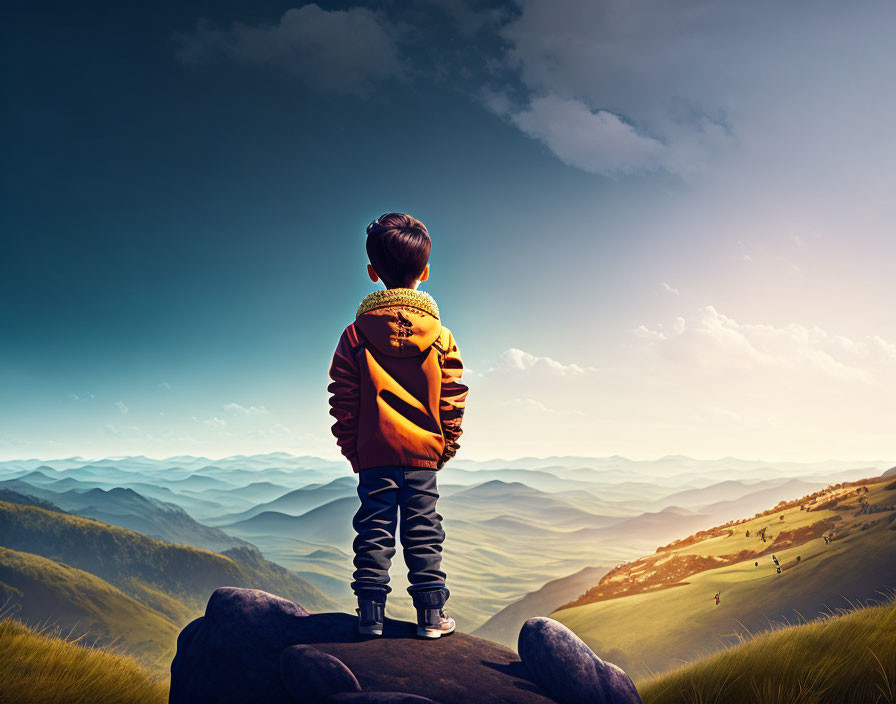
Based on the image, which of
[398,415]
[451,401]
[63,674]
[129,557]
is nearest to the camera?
[398,415]

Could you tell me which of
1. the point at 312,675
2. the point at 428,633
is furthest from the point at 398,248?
the point at 312,675

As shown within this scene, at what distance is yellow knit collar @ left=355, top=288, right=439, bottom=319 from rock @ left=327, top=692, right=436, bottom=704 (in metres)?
2.52

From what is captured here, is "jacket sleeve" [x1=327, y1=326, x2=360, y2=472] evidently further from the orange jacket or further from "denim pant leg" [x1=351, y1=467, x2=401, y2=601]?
"denim pant leg" [x1=351, y1=467, x2=401, y2=601]

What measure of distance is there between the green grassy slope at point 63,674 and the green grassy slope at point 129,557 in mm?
37608

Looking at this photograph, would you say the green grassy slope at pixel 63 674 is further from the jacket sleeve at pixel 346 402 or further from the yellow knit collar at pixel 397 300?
the yellow knit collar at pixel 397 300

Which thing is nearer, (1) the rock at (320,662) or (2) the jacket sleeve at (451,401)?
(1) the rock at (320,662)

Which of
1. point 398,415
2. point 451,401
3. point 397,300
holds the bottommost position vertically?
point 398,415

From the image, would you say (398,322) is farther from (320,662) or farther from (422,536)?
(320,662)

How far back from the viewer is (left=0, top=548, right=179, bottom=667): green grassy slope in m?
25.2

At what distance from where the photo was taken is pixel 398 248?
4039 mm

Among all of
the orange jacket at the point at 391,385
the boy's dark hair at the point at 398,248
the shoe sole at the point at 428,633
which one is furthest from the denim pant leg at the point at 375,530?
the boy's dark hair at the point at 398,248

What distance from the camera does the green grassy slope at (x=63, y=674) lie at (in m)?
3.72

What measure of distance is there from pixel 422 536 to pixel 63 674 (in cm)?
304

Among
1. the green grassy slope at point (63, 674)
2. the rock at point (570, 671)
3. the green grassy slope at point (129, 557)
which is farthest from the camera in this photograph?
the green grassy slope at point (129, 557)
